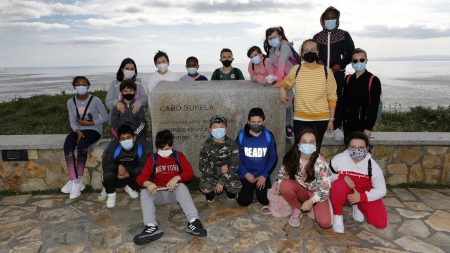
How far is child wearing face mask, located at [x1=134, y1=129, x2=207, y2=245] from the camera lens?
13.9ft

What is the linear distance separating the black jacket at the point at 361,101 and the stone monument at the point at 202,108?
39.8 inches

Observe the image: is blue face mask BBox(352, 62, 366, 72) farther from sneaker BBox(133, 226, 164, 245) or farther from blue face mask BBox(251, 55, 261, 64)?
sneaker BBox(133, 226, 164, 245)

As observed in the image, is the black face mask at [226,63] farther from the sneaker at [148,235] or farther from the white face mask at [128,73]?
the sneaker at [148,235]

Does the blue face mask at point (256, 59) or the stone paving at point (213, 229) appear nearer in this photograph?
the stone paving at point (213, 229)

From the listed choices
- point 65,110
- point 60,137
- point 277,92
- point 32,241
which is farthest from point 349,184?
point 65,110

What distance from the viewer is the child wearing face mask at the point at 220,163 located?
4.74 m

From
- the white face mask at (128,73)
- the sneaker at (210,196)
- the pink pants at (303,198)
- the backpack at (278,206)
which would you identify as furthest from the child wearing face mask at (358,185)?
the white face mask at (128,73)

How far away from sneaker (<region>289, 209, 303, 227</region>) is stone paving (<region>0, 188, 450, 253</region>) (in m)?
0.08

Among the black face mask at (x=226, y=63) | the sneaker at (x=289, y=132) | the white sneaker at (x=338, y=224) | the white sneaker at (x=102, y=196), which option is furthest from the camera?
the black face mask at (x=226, y=63)

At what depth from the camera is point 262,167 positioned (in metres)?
4.86

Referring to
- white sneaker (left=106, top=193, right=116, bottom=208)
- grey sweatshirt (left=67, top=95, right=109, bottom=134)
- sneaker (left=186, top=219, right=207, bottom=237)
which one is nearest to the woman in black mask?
sneaker (left=186, top=219, right=207, bottom=237)

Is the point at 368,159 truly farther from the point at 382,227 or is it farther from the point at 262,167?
the point at 262,167

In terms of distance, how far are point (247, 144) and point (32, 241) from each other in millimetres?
3005

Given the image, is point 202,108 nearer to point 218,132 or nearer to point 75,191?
point 218,132
